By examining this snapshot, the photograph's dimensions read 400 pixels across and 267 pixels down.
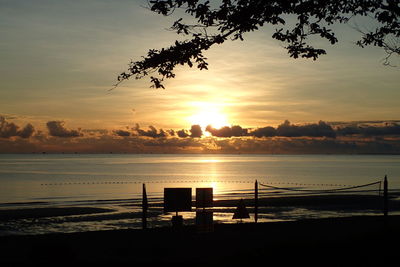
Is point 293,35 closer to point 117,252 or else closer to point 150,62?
point 150,62

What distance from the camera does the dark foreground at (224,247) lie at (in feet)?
37.3

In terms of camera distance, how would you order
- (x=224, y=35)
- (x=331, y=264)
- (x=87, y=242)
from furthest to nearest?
(x=87, y=242) < (x=224, y=35) < (x=331, y=264)

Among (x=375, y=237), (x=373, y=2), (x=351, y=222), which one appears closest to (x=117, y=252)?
(x=375, y=237)

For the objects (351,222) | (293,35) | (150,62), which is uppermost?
(293,35)

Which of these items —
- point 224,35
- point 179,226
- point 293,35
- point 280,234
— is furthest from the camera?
point 179,226

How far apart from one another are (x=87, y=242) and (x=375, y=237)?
28.3 feet

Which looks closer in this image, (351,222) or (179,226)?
(179,226)

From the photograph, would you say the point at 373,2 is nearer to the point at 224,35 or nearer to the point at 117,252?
the point at 224,35

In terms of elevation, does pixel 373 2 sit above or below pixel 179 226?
above

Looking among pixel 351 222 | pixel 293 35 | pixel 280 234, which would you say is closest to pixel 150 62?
pixel 293 35

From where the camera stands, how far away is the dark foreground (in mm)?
11375

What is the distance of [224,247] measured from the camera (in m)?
15.1

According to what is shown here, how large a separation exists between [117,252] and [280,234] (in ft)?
20.2

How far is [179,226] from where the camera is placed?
19.4 metres
